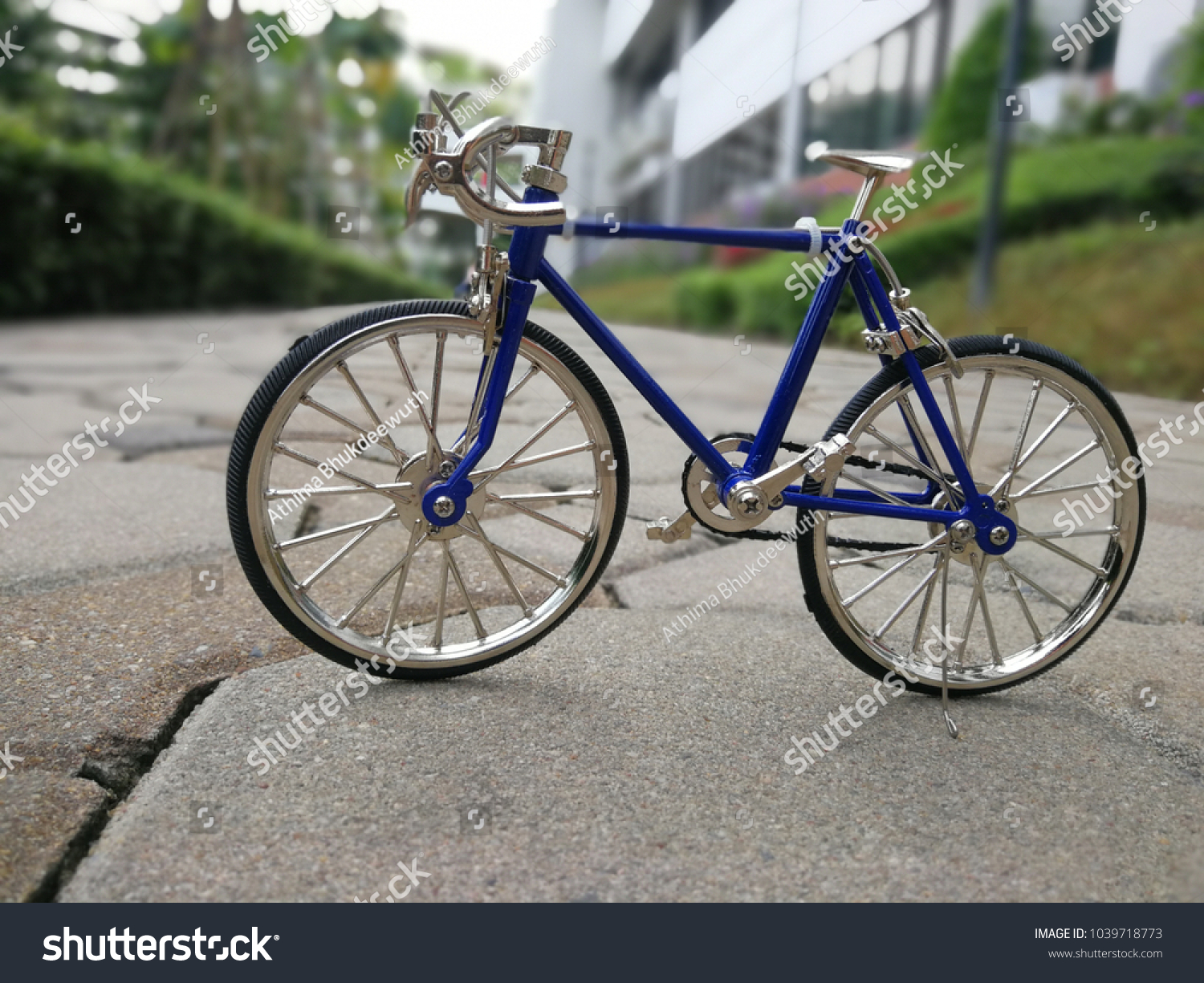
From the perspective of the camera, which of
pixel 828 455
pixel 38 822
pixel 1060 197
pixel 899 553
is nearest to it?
pixel 38 822

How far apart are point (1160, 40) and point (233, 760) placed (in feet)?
13.6

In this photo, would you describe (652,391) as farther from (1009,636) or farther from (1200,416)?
(1200,416)

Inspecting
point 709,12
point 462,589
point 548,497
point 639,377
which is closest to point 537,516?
point 548,497

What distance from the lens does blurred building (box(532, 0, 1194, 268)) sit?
3.37m

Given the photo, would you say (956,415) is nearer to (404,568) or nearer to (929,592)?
(929,592)

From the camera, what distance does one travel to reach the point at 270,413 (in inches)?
56.7

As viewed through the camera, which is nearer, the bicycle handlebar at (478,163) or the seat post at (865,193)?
the bicycle handlebar at (478,163)

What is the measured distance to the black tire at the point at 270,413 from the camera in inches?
56.7

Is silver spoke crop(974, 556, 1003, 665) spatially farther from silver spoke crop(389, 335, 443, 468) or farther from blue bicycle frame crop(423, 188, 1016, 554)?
silver spoke crop(389, 335, 443, 468)

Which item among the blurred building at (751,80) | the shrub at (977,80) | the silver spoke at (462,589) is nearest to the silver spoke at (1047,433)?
the silver spoke at (462,589)

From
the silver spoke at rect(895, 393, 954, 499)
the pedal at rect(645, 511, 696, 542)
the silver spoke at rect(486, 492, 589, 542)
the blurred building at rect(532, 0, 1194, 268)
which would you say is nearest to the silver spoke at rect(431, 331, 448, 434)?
the silver spoke at rect(486, 492, 589, 542)

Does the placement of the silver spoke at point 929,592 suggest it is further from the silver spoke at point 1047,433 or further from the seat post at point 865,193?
the seat post at point 865,193

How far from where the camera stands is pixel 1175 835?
51.4 inches

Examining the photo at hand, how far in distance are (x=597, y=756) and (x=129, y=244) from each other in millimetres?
7012
